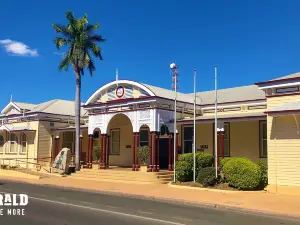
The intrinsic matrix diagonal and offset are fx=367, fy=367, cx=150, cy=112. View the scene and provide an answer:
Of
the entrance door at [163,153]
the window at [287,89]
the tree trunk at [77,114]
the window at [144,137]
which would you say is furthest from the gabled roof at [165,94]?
the window at [287,89]

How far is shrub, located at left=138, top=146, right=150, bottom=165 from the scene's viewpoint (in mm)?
23672

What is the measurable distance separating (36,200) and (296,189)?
1097 centimetres

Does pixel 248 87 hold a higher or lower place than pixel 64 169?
higher

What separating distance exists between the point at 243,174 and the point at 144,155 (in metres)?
8.07

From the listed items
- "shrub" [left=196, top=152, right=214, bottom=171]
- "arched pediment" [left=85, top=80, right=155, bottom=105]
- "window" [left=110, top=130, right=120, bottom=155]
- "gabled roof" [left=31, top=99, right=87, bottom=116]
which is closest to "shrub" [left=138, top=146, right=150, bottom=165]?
"arched pediment" [left=85, top=80, right=155, bottom=105]

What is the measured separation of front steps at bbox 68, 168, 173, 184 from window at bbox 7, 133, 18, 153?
430 inches

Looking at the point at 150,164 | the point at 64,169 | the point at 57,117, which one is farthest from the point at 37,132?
the point at 150,164

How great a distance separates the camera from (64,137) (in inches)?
1328

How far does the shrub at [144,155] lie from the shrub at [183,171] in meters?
3.42

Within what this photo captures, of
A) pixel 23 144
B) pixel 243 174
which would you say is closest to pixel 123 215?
pixel 243 174

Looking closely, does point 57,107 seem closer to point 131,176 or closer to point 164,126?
point 164,126

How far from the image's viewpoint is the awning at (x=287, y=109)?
15533 millimetres

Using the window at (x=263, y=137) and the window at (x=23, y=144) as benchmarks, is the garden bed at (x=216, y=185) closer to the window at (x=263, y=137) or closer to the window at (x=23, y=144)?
the window at (x=263, y=137)

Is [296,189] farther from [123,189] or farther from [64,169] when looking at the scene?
[64,169]
